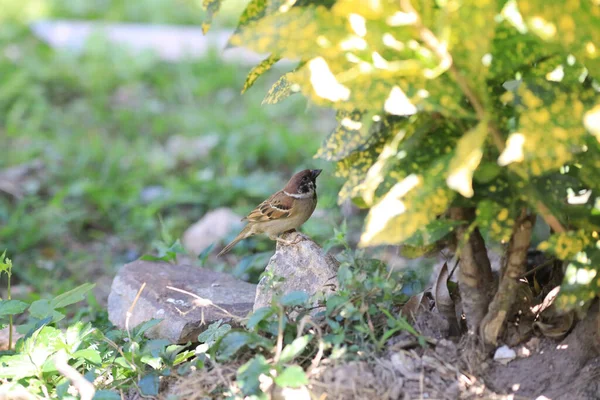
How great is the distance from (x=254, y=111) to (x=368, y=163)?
16.6ft

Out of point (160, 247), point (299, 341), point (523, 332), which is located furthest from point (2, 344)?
point (523, 332)

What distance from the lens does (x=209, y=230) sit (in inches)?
208

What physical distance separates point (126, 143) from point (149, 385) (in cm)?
464

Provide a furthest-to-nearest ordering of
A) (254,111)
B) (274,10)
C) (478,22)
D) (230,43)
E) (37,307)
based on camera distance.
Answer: (254,111), (37,307), (274,10), (230,43), (478,22)

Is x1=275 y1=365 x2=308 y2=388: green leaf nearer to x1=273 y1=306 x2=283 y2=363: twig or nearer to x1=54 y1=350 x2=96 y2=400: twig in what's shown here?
x1=273 y1=306 x2=283 y2=363: twig

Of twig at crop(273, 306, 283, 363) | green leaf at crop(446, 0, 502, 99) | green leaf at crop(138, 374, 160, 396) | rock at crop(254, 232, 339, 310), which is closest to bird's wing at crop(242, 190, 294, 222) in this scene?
rock at crop(254, 232, 339, 310)

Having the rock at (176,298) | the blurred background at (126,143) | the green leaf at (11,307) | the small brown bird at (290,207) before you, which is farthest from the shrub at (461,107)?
the blurred background at (126,143)

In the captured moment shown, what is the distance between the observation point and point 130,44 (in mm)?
8570

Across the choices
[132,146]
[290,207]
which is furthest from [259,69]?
[132,146]

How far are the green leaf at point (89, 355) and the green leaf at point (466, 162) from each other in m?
1.52

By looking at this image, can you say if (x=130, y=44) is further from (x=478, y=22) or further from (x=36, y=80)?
(x=478, y=22)

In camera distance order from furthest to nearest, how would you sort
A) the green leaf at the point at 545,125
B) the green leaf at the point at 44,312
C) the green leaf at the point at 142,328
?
the green leaf at the point at 44,312 → the green leaf at the point at 142,328 → the green leaf at the point at 545,125

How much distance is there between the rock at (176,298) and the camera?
121 inches

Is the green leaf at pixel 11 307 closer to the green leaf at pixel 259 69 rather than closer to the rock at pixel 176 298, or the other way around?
the rock at pixel 176 298
